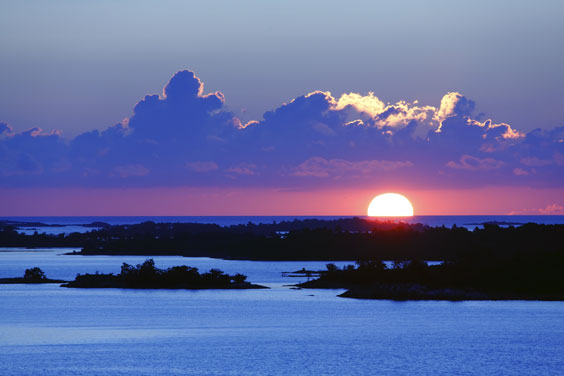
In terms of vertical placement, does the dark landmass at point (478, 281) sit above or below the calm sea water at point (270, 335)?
above

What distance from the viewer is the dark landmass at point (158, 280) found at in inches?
6668

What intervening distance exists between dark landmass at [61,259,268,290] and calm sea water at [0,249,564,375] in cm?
742

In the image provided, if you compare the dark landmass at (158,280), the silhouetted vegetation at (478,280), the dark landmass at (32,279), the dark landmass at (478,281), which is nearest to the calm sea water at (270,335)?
the dark landmass at (478,281)

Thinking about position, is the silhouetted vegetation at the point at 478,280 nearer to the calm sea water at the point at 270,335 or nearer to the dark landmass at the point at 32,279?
the calm sea water at the point at 270,335

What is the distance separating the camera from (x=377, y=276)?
552 ft

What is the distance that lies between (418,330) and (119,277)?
68.4 m

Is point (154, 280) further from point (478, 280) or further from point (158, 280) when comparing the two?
point (478, 280)

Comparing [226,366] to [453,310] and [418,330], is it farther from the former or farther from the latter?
[453,310]

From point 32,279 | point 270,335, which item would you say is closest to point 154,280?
point 32,279

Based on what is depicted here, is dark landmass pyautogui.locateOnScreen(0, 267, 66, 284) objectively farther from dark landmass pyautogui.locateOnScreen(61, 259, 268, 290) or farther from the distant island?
dark landmass pyautogui.locateOnScreen(61, 259, 268, 290)

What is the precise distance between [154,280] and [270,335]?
67.9 meters

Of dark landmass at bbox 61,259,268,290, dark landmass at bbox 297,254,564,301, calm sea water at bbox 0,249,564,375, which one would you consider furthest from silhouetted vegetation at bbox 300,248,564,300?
dark landmass at bbox 61,259,268,290

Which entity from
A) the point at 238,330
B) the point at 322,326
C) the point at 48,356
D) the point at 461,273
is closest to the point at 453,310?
the point at 461,273

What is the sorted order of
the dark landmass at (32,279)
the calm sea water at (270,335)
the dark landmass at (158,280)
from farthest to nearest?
the dark landmass at (32,279)
the dark landmass at (158,280)
the calm sea water at (270,335)
